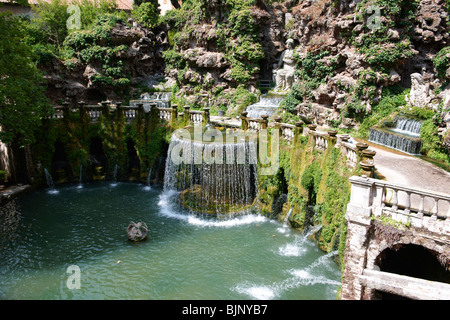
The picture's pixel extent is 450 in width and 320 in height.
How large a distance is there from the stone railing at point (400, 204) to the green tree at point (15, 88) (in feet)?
54.6

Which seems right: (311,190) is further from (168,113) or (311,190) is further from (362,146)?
(168,113)

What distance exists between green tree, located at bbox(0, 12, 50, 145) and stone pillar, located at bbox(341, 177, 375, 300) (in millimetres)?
16524

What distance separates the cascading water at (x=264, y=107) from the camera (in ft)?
82.4

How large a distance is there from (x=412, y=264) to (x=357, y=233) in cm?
253

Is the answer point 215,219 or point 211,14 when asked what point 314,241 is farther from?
point 211,14

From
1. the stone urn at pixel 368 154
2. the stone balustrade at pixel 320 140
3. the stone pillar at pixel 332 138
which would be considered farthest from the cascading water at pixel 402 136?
the stone urn at pixel 368 154

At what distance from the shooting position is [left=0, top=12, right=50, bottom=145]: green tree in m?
15.6

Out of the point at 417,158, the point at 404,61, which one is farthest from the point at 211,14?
the point at 417,158

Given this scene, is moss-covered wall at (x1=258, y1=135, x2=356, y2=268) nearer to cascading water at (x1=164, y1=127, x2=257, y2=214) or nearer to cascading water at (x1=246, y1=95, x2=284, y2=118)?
cascading water at (x1=164, y1=127, x2=257, y2=214)

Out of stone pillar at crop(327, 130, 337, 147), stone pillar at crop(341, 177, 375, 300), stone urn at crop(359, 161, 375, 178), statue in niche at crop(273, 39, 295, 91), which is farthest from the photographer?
statue in niche at crop(273, 39, 295, 91)

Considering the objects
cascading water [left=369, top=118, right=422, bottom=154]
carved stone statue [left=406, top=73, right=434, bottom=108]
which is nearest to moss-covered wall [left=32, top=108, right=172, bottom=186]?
cascading water [left=369, top=118, right=422, bottom=154]

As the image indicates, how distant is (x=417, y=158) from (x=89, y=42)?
30613mm

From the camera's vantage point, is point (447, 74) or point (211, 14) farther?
point (211, 14)

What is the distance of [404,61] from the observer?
69.5ft
